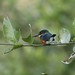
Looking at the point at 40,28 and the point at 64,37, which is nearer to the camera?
the point at 64,37

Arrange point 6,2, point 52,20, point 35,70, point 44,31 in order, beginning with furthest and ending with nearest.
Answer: point 6,2, point 52,20, point 35,70, point 44,31

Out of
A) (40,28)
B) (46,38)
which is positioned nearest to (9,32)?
(46,38)

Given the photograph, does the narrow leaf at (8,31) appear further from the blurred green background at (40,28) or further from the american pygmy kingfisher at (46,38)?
the blurred green background at (40,28)

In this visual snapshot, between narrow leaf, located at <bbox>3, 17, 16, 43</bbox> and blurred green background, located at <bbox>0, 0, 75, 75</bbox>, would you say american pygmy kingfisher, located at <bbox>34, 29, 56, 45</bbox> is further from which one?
blurred green background, located at <bbox>0, 0, 75, 75</bbox>

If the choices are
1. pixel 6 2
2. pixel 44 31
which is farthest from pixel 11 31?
pixel 6 2

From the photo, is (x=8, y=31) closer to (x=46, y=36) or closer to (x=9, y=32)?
(x=9, y=32)

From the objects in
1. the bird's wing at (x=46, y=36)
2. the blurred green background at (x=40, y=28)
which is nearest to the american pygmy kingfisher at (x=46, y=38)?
the bird's wing at (x=46, y=36)

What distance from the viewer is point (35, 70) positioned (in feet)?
9.78

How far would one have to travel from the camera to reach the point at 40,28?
3.26 metres

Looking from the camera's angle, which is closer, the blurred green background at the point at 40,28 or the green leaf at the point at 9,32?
the green leaf at the point at 9,32

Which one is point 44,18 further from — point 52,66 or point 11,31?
point 11,31

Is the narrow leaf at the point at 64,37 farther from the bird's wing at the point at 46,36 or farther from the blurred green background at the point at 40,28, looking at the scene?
the blurred green background at the point at 40,28

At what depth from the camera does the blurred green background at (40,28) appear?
9.78 feet

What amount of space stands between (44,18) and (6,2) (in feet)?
1.35
